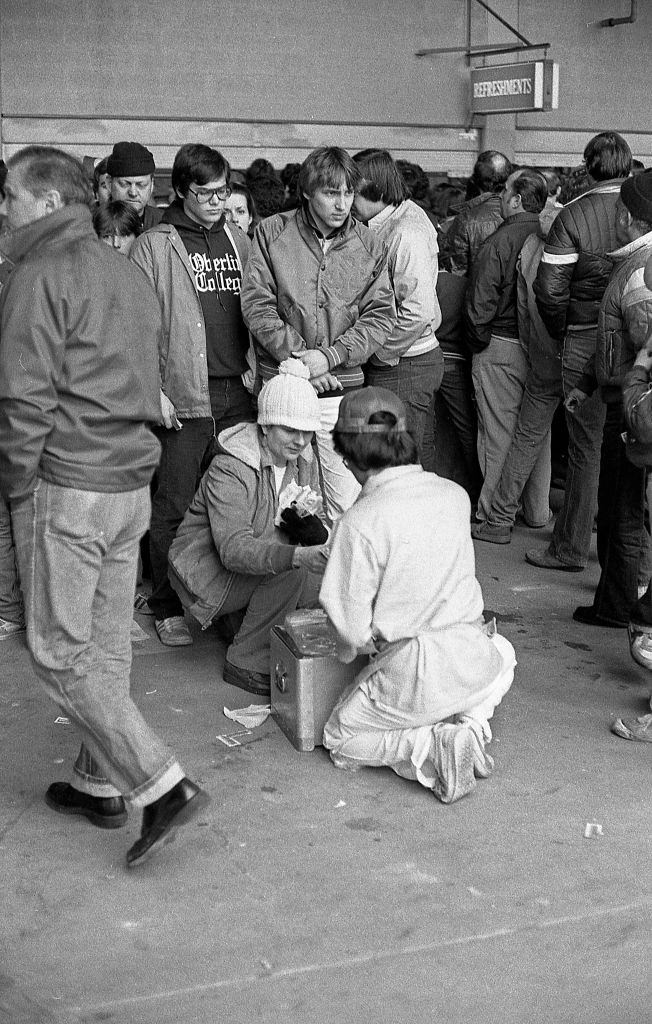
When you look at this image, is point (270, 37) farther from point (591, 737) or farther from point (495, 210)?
point (591, 737)

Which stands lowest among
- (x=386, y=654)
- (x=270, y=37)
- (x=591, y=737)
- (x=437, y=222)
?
(x=591, y=737)

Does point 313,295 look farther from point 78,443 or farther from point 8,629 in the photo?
point 78,443

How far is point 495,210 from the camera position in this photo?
22.3 ft

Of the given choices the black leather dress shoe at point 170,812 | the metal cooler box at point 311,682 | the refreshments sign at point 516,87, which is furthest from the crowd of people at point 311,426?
the refreshments sign at point 516,87

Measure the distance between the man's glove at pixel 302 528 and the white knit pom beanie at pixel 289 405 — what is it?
1.18 ft

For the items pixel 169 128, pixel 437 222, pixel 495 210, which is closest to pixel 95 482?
pixel 495 210

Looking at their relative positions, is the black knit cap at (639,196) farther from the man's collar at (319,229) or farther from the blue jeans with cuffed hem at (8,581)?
the blue jeans with cuffed hem at (8,581)

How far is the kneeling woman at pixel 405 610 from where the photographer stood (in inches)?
142

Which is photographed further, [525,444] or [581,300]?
[525,444]

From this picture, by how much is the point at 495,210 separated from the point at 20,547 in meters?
4.40

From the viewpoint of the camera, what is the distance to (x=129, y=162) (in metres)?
5.53

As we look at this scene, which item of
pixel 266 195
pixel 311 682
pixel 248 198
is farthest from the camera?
pixel 266 195

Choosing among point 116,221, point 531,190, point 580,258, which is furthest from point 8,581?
point 531,190

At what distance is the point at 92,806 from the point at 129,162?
3.18m
